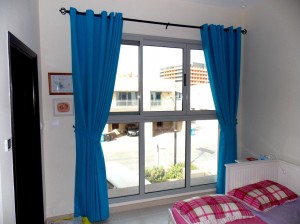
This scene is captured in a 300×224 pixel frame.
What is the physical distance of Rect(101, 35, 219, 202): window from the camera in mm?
2922

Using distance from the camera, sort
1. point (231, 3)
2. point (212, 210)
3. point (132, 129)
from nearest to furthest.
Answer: point (212, 210)
point (132, 129)
point (231, 3)

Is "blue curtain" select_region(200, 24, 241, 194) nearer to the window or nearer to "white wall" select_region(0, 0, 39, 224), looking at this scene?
the window

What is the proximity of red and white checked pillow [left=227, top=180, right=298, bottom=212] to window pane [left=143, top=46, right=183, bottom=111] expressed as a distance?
55.6 inches

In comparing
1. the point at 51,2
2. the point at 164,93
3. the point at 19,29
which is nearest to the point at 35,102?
the point at 19,29

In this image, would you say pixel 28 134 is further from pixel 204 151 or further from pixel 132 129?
pixel 204 151

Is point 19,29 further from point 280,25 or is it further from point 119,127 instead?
point 280,25

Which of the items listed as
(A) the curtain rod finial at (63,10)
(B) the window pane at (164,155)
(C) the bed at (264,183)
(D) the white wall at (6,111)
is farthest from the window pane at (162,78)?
(D) the white wall at (6,111)

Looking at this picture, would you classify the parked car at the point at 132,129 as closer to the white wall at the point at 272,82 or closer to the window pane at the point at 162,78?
the window pane at the point at 162,78

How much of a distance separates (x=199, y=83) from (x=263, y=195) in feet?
5.78

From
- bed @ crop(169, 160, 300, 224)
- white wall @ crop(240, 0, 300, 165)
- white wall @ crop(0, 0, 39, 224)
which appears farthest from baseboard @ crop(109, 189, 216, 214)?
white wall @ crop(0, 0, 39, 224)

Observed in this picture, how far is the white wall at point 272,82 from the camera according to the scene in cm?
257

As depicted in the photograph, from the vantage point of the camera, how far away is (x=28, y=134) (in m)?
2.23

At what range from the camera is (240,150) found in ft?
11.4

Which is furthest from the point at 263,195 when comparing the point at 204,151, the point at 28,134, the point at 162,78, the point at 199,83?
the point at 28,134
